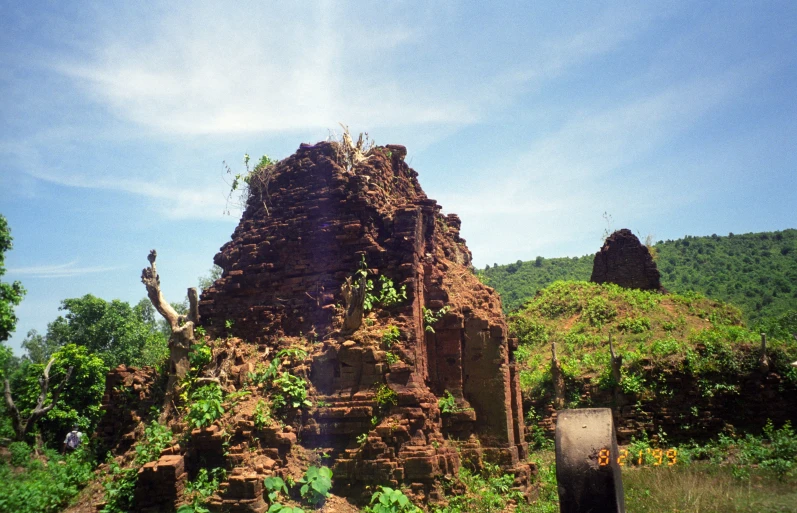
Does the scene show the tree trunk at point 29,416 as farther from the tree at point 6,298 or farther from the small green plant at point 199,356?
the small green plant at point 199,356

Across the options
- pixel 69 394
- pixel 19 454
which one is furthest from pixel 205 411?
pixel 69 394

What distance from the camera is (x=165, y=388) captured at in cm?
1027

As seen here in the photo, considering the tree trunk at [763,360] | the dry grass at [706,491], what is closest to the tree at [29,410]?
the dry grass at [706,491]

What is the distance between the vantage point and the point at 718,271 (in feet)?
151

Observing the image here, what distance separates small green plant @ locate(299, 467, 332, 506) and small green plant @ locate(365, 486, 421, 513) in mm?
720

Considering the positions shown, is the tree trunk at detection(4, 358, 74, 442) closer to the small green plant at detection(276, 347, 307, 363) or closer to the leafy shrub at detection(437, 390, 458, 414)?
the small green plant at detection(276, 347, 307, 363)

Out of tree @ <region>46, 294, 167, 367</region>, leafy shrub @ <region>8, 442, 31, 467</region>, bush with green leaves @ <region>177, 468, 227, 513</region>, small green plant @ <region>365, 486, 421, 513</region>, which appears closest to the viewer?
bush with green leaves @ <region>177, 468, 227, 513</region>

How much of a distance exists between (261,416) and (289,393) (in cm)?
76

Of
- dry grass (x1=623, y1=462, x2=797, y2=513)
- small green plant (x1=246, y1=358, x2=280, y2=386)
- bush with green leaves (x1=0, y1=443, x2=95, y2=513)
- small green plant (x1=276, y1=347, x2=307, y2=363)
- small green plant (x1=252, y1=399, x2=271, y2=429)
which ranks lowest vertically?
dry grass (x1=623, y1=462, x2=797, y2=513)

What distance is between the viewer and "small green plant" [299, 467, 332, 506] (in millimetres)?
8102

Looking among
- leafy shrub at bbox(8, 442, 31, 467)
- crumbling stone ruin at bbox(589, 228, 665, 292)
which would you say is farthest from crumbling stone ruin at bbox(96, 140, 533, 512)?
crumbling stone ruin at bbox(589, 228, 665, 292)

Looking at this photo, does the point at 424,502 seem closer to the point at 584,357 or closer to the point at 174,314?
the point at 174,314

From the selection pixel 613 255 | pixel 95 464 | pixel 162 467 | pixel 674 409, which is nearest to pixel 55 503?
pixel 95 464

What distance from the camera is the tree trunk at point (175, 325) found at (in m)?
10.0
